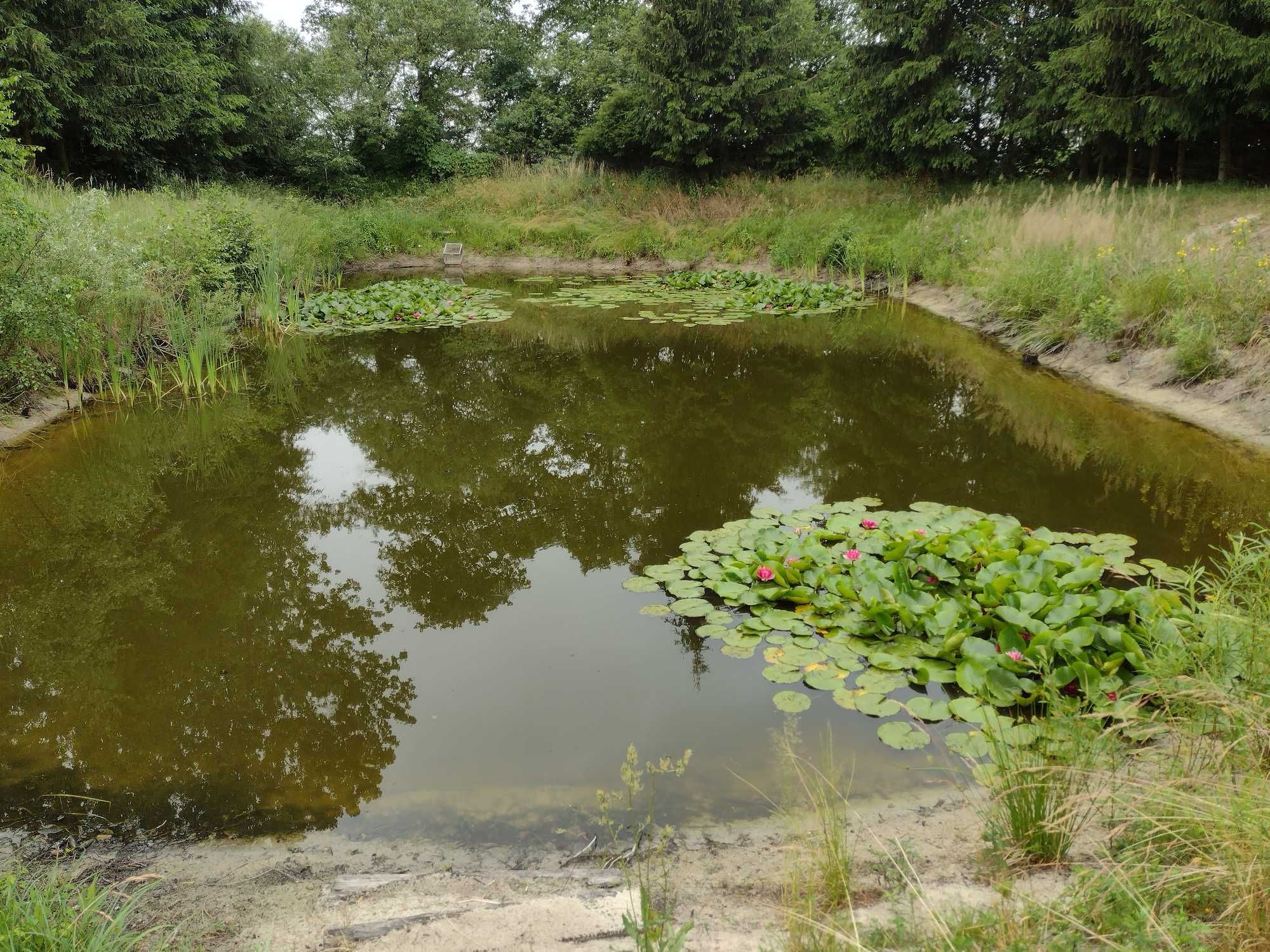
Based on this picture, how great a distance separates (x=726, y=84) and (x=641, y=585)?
61.9 feet

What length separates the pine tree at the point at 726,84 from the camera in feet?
63.2

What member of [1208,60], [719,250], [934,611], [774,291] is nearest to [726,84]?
[719,250]

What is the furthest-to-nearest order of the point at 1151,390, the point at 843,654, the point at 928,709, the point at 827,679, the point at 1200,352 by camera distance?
1. the point at 1151,390
2. the point at 1200,352
3. the point at 843,654
4. the point at 827,679
5. the point at 928,709

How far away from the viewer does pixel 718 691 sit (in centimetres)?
335

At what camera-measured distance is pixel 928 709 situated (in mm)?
3068

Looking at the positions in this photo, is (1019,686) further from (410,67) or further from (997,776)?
(410,67)

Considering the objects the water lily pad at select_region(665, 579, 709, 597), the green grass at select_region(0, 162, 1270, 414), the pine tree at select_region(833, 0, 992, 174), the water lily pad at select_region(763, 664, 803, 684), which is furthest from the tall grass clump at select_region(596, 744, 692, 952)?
the pine tree at select_region(833, 0, 992, 174)

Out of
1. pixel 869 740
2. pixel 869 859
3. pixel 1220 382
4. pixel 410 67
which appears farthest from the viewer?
pixel 410 67

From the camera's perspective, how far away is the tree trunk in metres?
13.4

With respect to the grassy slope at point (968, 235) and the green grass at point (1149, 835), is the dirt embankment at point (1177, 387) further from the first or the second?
the green grass at point (1149, 835)

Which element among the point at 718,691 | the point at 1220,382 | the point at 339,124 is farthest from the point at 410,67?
the point at 718,691

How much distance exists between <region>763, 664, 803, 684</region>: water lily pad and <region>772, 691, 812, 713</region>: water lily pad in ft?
0.19

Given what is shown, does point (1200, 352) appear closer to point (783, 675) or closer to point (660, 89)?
point (783, 675)

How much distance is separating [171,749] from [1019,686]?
3225mm
